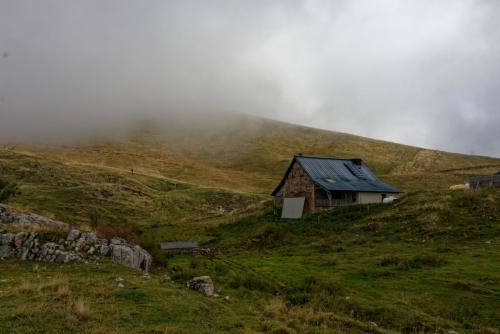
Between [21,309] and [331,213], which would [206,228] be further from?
[21,309]

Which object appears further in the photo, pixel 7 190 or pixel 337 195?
pixel 7 190

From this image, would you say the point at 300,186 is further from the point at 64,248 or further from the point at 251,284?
the point at 64,248

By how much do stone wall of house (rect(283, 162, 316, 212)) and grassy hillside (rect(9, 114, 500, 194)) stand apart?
159 feet

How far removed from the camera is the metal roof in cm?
5125

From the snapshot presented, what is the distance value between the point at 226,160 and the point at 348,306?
130477mm

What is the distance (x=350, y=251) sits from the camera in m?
31.5

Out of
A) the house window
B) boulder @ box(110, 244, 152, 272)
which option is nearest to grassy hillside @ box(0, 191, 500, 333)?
boulder @ box(110, 244, 152, 272)

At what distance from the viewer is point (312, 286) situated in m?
21.0

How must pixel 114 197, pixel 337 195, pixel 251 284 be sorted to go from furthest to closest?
pixel 114 197 → pixel 337 195 → pixel 251 284

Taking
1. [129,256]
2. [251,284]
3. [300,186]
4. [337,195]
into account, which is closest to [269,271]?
[251,284]

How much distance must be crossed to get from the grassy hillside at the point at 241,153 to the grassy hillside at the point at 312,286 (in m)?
64.6

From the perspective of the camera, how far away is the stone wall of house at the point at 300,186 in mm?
51188

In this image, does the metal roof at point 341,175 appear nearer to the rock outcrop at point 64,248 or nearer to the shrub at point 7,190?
the rock outcrop at point 64,248

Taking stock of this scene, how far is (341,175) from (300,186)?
5807 millimetres
